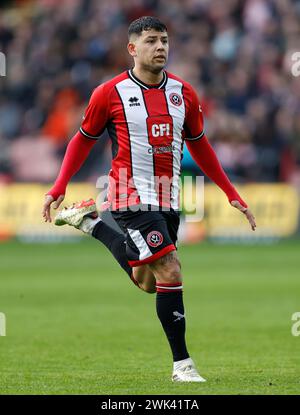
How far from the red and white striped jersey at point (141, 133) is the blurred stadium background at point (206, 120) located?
21.6 ft

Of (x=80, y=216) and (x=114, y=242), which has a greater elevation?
(x=80, y=216)

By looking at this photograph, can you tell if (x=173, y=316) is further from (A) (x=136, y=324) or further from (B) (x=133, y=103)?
(A) (x=136, y=324)

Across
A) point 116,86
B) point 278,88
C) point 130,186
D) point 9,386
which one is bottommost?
point 9,386

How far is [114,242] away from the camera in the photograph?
867 centimetres

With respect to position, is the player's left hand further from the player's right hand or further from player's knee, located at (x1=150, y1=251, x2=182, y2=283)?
the player's right hand

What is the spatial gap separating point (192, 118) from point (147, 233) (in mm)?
970

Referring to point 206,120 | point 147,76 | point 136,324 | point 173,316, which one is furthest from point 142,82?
point 206,120

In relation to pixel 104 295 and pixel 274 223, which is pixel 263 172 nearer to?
pixel 274 223

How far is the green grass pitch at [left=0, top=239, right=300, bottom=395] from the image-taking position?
25.0ft

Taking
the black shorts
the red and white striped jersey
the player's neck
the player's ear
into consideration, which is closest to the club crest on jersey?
the red and white striped jersey

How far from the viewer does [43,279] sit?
15.9 meters

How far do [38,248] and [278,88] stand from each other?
6204 millimetres

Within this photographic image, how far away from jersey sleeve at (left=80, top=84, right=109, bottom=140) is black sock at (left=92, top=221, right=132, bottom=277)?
3.32 ft

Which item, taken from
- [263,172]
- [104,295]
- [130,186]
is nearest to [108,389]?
[130,186]
